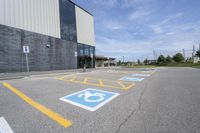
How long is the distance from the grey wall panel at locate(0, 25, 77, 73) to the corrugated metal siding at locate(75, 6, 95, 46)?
3.42 m

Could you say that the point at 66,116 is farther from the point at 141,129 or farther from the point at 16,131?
the point at 141,129

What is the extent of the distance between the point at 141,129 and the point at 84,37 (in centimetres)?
2563

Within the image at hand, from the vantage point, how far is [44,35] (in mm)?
17906

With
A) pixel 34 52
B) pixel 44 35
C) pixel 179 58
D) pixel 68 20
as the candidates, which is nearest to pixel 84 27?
pixel 68 20

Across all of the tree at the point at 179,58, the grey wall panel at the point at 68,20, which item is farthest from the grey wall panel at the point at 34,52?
the tree at the point at 179,58

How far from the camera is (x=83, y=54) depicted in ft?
86.4

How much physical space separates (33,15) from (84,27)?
11.8 metres

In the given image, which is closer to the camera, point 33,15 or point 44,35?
point 33,15

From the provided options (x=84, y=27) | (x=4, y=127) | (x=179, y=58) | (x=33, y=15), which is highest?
(x=84, y=27)

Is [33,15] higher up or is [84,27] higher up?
[84,27]

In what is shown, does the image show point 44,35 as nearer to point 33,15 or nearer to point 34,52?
point 33,15

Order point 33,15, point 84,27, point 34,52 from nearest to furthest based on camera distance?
point 34,52
point 33,15
point 84,27

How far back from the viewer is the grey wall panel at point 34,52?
1342cm

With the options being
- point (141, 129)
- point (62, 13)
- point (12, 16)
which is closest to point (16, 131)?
point (141, 129)
